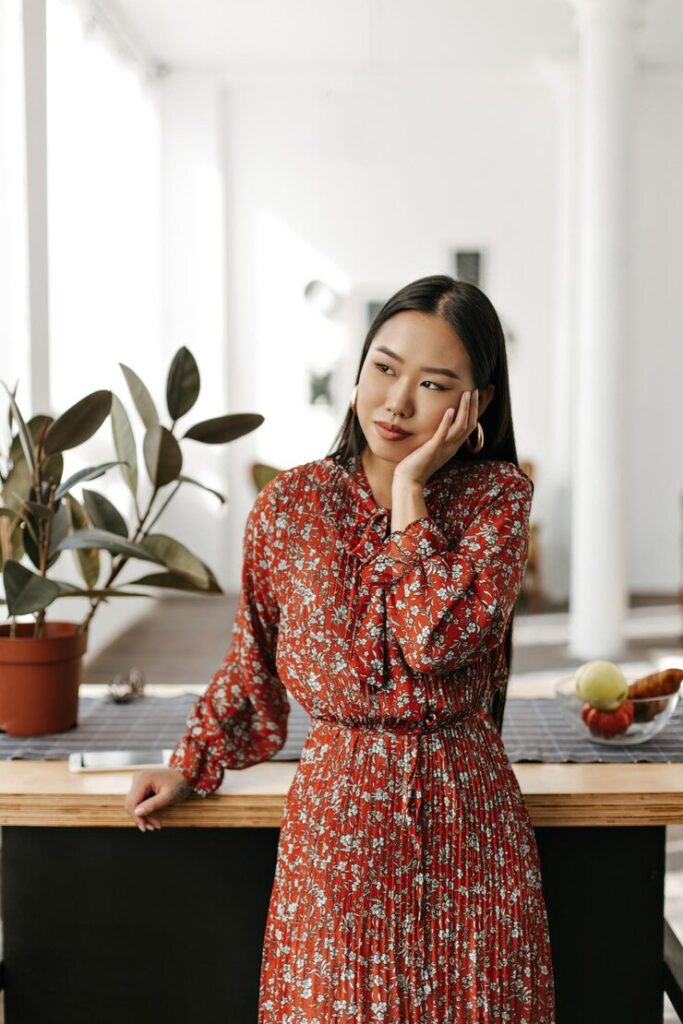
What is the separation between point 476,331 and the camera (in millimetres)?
1329

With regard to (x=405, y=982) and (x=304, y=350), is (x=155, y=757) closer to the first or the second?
(x=405, y=982)

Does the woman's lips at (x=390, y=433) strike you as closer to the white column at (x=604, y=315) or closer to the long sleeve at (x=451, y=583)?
the long sleeve at (x=451, y=583)

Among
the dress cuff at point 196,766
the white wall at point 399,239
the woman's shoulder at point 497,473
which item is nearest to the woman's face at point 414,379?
the woman's shoulder at point 497,473

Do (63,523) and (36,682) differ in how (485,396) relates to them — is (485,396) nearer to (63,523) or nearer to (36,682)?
(63,523)

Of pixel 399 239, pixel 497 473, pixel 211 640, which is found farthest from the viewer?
pixel 399 239

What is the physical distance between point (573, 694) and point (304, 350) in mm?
6528

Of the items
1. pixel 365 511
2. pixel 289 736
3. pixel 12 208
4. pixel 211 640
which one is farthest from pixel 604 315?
pixel 365 511

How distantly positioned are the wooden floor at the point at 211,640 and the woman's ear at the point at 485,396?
387cm

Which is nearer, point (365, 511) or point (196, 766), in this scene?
point (365, 511)

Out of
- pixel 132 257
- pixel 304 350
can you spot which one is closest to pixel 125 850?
pixel 132 257

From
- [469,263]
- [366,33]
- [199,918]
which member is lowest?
[199,918]

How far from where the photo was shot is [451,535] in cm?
137

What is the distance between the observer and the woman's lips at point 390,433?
1.33m

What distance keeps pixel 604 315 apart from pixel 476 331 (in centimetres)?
464
